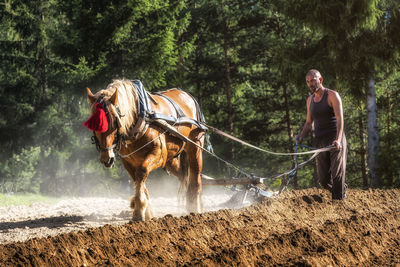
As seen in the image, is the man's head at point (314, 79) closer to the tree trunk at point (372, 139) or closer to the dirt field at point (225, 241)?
the dirt field at point (225, 241)

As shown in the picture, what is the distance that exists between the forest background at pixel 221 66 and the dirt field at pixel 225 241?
21.2 feet

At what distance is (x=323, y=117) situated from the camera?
6.86 m

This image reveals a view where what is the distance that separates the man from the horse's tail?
193 centimetres

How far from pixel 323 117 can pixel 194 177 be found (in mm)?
2257

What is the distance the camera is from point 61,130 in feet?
67.3

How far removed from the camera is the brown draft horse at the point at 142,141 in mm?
5816

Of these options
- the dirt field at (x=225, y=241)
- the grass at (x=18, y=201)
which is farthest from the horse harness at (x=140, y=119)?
the grass at (x=18, y=201)

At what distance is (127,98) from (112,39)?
8645 mm

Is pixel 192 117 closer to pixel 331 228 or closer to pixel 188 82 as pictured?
pixel 331 228

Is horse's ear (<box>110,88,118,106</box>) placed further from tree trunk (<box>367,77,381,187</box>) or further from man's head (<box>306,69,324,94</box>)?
tree trunk (<box>367,77,381,187</box>)

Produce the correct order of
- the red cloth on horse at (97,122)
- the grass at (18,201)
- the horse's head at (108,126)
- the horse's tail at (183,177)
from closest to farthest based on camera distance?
the red cloth on horse at (97,122)
the horse's head at (108,126)
the horse's tail at (183,177)
the grass at (18,201)

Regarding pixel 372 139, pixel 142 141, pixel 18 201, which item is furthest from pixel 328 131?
pixel 18 201

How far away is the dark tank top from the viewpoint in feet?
22.2

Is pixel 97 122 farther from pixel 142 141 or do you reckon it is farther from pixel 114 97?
pixel 142 141
